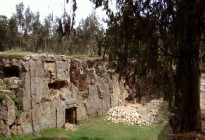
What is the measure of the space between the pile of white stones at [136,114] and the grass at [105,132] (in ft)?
3.09

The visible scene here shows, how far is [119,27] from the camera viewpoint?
9.76m

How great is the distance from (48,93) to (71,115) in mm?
3098

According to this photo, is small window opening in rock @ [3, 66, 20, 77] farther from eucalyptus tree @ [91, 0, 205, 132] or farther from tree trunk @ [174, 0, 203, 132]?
tree trunk @ [174, 0, 203, 132]

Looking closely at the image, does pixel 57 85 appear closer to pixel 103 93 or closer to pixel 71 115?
pixel 71 115

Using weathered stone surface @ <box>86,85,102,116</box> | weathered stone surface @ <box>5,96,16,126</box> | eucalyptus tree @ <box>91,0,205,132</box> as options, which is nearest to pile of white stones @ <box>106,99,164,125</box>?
weathered stone surface @ <box>86,85,102,116</box>

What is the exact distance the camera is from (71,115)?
893 inches

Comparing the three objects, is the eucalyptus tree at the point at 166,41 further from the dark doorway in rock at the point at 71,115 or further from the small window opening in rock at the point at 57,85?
the dark doorway in rock at the point at 71,115

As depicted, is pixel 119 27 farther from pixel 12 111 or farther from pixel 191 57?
Result: pixel 12 111

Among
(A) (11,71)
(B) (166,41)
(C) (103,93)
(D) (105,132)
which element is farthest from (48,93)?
(B) (166,41)

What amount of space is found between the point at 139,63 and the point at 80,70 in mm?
13812

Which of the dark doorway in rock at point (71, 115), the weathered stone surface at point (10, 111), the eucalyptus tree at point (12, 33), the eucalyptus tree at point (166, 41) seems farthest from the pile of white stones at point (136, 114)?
the eucalyptus tree at point (12, 33)

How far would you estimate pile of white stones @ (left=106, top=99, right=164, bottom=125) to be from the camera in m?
23.7

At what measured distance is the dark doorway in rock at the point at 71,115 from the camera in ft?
74.1

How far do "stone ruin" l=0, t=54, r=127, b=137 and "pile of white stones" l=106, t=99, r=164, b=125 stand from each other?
933mm
